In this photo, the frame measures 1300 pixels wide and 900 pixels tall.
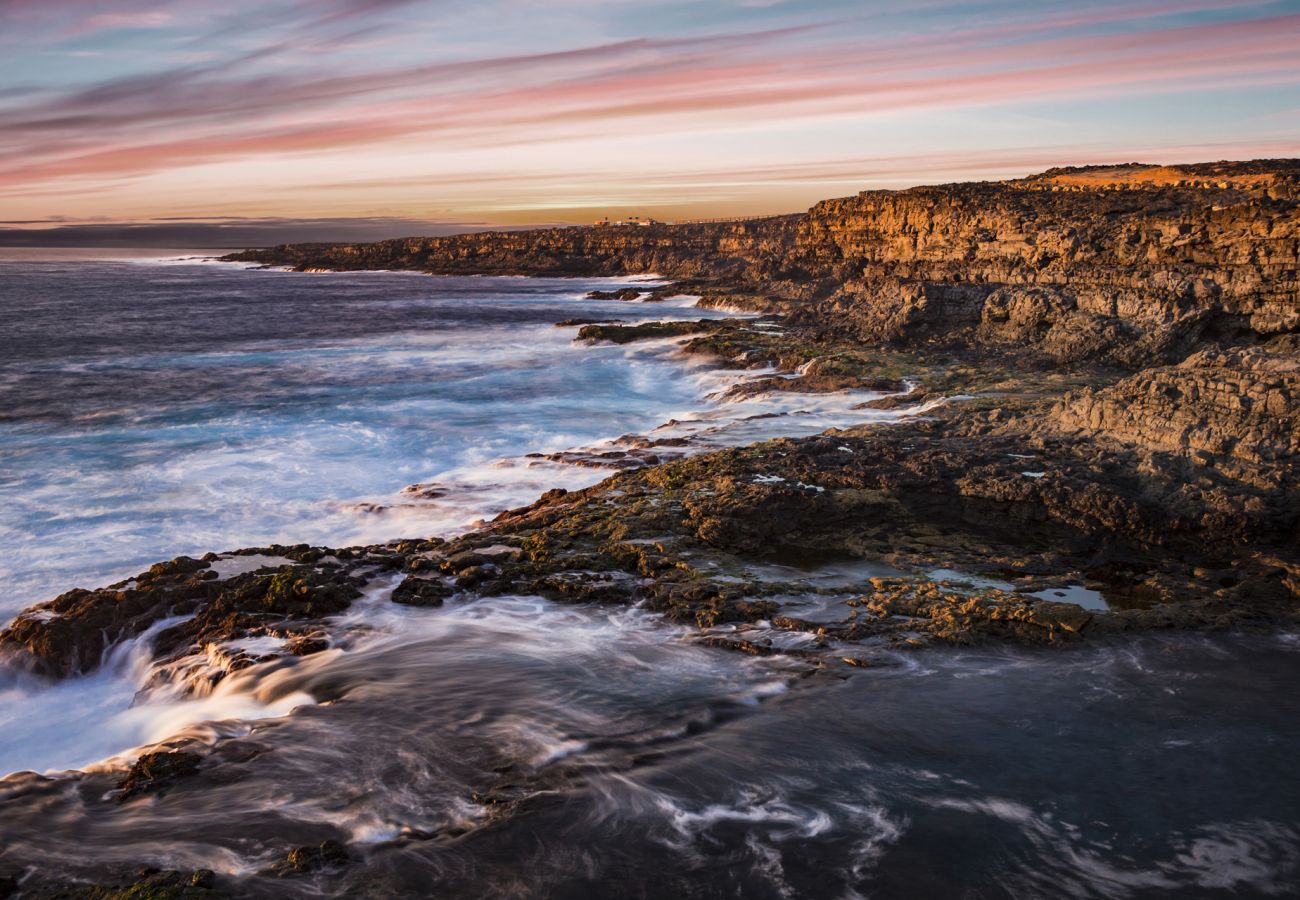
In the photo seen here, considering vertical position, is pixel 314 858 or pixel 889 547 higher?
pixel 889 547

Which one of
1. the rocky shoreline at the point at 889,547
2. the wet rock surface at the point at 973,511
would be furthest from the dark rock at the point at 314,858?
→ the wet rock surface at the point at 973,511

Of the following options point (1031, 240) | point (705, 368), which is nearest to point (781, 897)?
point (705, 368)

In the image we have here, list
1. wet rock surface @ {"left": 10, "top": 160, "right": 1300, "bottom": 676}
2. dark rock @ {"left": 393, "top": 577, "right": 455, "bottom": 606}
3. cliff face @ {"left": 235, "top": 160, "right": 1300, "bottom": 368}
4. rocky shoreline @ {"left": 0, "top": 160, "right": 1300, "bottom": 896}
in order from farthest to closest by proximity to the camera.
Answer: cliff face @ {"left": 235, "top": 160, "right": 1300, "bottom": 368}
dark rock @ {"left": 393, "top": 577, "right": 455, "bottom": 606}
wet rock surface @ {"left": 10, "top": 160, "right": 1300, "bottom": 676}
rocky shoreline @ {"left": 0, "top": 160, "right": 1300, "bottom": 896}

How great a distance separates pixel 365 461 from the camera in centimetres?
2000

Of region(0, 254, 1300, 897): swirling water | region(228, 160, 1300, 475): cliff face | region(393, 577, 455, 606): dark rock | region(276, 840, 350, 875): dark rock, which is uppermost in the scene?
region(228, 160, 1300, 475): cliff face

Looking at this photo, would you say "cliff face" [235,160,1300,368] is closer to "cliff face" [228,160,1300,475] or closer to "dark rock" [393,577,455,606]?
"cliff face" [228,160,1300,475]

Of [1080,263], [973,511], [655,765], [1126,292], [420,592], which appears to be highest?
[1080,263]

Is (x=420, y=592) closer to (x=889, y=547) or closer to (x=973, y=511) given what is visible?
(x=889, y=547)

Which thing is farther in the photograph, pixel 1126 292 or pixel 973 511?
pixel 1126 292

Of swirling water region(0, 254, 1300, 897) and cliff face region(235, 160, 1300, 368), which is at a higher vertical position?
cliff face region(235, 160, 1300, 368)

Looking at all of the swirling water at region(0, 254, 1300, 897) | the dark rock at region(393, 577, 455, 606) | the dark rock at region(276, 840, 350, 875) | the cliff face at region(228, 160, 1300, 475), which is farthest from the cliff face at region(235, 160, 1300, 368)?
the dark rock at region(276, 840, 350, 875)

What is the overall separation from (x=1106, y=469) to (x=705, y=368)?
61.4ft

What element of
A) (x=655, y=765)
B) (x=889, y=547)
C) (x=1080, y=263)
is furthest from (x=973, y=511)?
(x=1080, y=263)

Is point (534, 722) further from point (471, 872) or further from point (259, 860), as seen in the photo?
point (259, 860)
